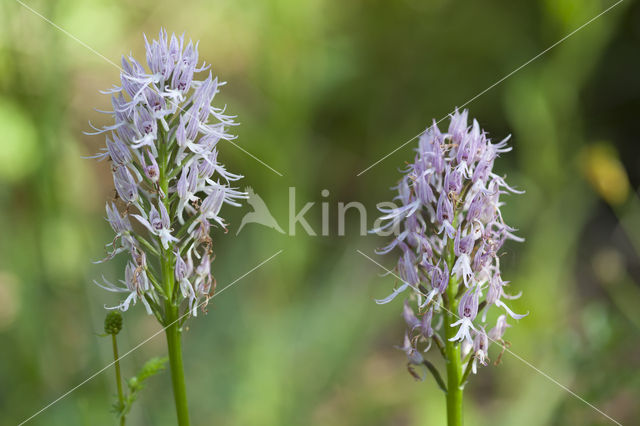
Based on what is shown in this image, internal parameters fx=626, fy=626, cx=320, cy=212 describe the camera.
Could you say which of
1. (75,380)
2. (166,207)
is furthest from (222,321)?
(166,207)

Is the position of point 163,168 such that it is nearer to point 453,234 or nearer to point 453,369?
point 453,234

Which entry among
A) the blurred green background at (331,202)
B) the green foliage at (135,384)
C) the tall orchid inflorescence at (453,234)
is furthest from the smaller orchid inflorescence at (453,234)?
the blurred green background at (331,202)

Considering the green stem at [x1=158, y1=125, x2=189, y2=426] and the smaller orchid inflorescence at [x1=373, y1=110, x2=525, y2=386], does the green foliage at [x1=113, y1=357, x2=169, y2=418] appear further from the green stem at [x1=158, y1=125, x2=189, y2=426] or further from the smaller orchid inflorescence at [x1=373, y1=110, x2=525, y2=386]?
→ the smaller orchid inflorescence at [x1=373, y1=110, x2=525, y2=386]

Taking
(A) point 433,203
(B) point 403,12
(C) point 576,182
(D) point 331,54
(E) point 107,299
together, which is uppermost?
(B) point 403,12

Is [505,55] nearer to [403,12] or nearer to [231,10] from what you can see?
[403,12]

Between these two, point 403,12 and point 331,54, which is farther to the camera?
point 403,12

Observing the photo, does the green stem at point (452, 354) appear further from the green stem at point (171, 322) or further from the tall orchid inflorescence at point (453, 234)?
the green stem at point (171, 322)

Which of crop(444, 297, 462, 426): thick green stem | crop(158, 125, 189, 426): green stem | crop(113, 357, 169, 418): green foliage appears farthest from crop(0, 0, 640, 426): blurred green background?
crop(444, 297, 462, 426): thick green stem
